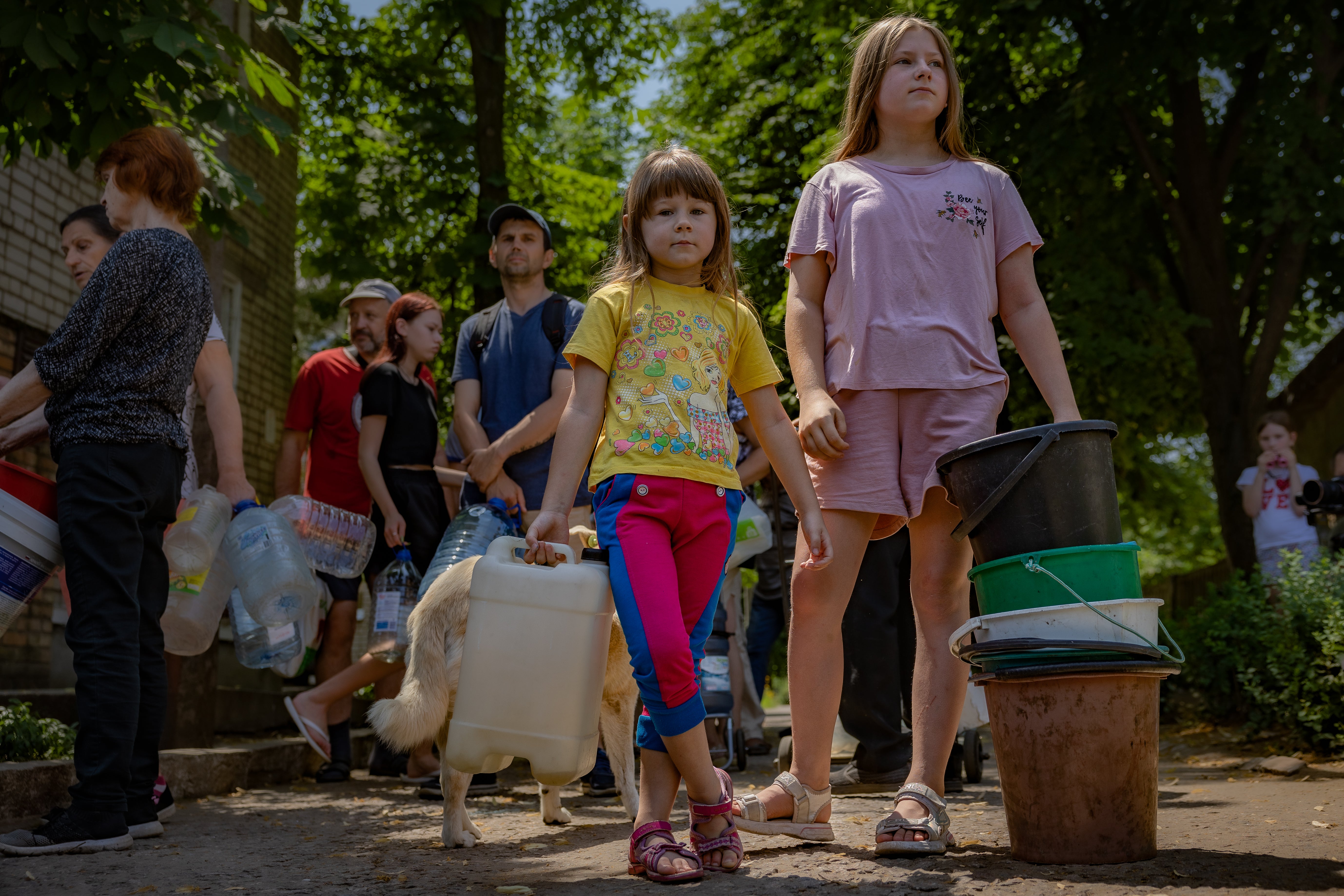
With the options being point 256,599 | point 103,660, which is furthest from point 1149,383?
point 103,660

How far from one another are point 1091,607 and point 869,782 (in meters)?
2.24

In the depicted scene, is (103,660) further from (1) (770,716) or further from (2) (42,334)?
(1) (770,716)

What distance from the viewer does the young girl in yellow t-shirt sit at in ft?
9.82

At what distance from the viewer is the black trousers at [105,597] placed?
3.62 m

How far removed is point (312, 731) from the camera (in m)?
5.87

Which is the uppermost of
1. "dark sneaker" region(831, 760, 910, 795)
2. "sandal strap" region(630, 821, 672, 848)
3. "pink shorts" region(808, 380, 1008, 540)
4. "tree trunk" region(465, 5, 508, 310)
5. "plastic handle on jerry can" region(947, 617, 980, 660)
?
"tree trunk" region(465, 5, 508, 310)

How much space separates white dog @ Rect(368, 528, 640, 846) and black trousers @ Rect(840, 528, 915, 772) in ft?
3.09

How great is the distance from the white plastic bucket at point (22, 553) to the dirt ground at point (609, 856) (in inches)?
30.4

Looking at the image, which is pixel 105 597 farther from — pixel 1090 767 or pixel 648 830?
pixel 1090 767

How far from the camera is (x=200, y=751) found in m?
5.41

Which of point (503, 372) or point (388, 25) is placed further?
point (388, 25)

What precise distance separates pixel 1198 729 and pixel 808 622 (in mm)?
5604

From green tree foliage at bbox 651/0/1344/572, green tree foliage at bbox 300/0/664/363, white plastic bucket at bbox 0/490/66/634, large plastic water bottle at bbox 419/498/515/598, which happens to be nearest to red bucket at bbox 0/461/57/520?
white plastic bucket at bbox 0/490/66/634

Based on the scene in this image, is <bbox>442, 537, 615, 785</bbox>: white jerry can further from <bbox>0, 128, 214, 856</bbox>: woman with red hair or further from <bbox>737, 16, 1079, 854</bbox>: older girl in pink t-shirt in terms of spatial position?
<bbox>0, 128, 214, 856</bbox>: woman with red hair
